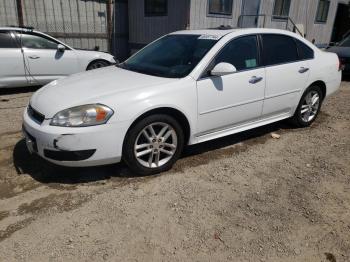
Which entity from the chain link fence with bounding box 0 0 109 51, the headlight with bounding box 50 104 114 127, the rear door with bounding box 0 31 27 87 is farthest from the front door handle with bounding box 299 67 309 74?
the chain link fence with bounding box 0 0 109 51

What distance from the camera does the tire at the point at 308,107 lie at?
5.34m

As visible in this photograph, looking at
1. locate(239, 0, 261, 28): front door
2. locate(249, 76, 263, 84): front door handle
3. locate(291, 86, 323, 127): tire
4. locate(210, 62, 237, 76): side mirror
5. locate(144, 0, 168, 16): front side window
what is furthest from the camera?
locate(239, 0, 261, 28): front door

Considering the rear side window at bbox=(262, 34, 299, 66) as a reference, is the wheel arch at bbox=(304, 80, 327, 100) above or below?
below

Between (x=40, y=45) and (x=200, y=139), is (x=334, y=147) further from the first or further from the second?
(x=40, y=45)

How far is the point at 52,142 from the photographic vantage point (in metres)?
3.35

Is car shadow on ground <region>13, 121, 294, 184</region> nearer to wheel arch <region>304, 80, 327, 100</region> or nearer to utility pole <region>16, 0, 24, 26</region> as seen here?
wheel arch <region>304, 80, 327, 100</region>

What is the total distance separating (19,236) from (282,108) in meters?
3.76

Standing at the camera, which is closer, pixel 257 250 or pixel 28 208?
pixel 257 250

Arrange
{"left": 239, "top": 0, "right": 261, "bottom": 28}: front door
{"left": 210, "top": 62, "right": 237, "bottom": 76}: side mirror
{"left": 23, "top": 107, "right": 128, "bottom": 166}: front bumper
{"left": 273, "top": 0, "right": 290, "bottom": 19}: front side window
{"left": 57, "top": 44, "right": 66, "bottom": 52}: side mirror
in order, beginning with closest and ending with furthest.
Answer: {"left": 23, "top": 107, "right": 128, "bottom": 166}: front bumper → {"left": 210, "top": 62, "right": 237, "bottom": 76}: side mirror → {"left": 57, "top": 44, "right": 66, "bottom": 52}: side mirror → {"left": 239, "top": 0, "right": 261, "bottom": 28}: front door → {"left": 273, "top": 0, "right": 290, "bottom": 19}: front side window

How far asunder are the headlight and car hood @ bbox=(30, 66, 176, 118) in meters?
0.06

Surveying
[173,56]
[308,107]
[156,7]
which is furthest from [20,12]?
[308,107]

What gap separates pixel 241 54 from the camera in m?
4.37

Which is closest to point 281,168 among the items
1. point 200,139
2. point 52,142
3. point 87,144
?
point 200,139

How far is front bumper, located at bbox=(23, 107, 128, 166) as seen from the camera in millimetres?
3328
